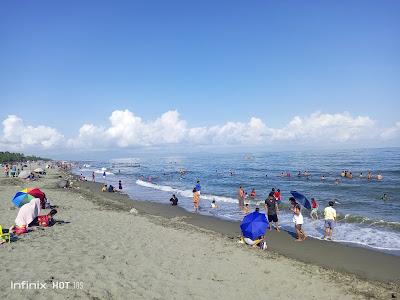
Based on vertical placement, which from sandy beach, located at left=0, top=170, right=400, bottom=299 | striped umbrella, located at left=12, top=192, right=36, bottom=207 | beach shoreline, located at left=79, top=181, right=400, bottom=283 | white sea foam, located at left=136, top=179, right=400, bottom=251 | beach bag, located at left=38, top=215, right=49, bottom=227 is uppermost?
striped umbrella, located at left=12, top=192, right=36, bottom=207

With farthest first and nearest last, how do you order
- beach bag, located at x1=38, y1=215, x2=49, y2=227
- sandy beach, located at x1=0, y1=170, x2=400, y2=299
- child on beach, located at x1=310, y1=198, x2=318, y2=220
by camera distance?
child on beach, located at x1=310, y1=198, x2=318, y2=220 → beach bag, located at x1=38, y1=215, x2=49, y2=227 → sandy beach, located at x1=0, y1=170, x2=400, y2=299

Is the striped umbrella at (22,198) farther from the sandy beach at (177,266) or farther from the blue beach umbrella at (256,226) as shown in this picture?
the blue beach umbrella at (256,226)

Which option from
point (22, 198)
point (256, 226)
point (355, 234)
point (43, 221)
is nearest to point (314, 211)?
point (355, 234)

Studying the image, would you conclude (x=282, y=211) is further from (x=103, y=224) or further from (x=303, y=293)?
(x=303, y=293)

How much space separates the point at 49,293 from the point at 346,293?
7.25 m

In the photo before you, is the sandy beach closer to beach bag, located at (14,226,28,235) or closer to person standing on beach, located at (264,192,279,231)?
beach bag, located at (14,226,28,235)

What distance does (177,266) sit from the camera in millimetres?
9883

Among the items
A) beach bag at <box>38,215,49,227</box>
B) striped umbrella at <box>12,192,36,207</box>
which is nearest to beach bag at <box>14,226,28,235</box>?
beach bag at <box>38,215,49,227</box>

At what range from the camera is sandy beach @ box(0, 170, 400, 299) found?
7.92 meters

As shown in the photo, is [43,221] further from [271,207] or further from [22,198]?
[271,207]

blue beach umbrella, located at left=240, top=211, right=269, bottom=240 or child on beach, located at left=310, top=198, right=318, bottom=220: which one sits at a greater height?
blue beach umbrella, located at left=240, top=211, right=269, bottom=240

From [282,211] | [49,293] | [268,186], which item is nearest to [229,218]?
[282,211]

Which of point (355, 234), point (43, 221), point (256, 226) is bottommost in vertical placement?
point (355, 234)

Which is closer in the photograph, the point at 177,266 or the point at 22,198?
the point at 177,266
